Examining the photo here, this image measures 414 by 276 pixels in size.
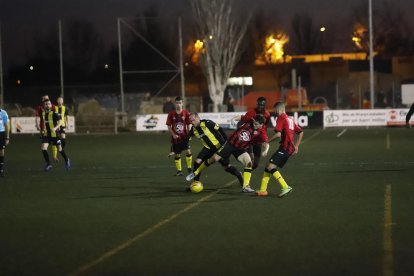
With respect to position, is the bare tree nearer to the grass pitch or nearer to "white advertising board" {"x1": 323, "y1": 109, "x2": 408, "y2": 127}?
"white advertising board" {"x1": 323, "y1": 109, "x2": 408, "y2": 127}


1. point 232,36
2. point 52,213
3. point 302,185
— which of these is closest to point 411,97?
point 232,36

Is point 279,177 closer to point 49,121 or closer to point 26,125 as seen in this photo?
point 49,121

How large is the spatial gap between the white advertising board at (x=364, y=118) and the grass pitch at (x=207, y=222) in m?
17.2

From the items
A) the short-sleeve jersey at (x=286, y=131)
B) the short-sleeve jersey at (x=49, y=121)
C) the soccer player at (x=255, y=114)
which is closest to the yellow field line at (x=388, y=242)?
the short-sleeve jersey at (x=286, y=131)

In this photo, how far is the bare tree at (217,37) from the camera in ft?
149

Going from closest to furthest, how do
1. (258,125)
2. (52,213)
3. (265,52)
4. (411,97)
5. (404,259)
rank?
(404,259) → (52,213) → (258,125) → (411,97) → (265,52)

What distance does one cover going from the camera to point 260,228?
9.59 metres

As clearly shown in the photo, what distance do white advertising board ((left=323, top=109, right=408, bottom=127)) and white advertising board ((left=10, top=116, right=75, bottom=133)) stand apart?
1323cm

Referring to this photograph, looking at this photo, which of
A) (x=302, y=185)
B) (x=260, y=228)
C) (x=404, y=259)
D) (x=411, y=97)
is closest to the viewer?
(x=404, y=259)

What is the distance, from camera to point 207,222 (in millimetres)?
10125

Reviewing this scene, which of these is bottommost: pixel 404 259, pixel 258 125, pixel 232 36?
pixel 404 259

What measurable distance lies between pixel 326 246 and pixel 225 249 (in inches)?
46.5

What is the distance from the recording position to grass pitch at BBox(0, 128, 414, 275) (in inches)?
301

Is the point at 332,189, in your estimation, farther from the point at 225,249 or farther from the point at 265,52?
the point at 265,52
